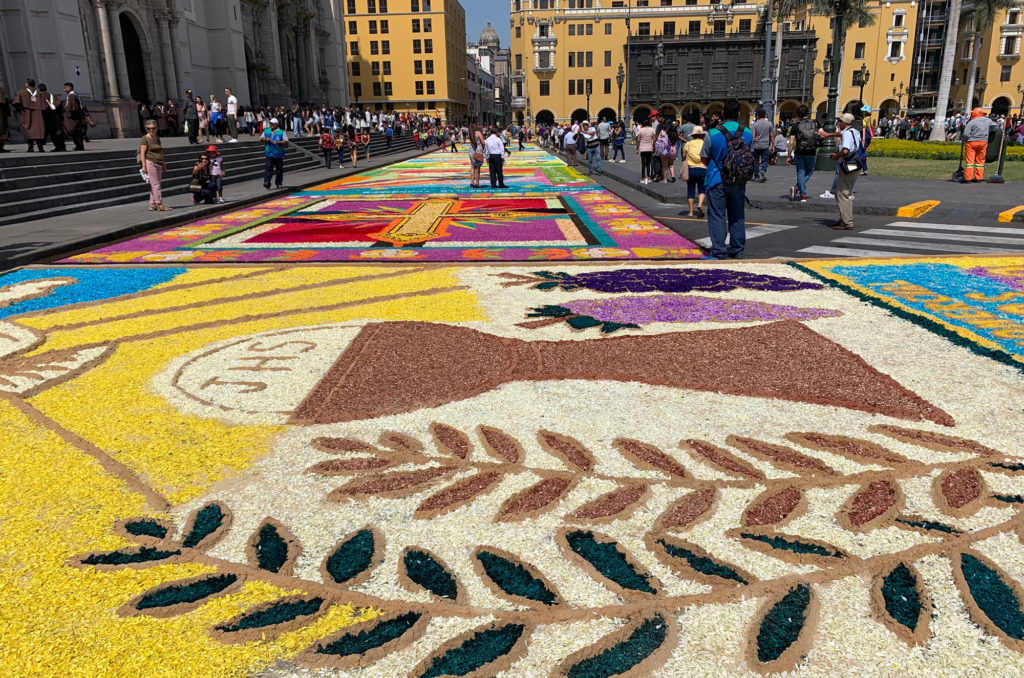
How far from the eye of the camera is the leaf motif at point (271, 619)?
7.32 feet

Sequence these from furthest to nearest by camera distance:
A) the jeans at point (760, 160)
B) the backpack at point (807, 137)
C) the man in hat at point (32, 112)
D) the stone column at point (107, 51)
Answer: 1. the stone column at point (107, 51)
2. the man in hat at point (32, 112)
3. the jeans at point (760, 160)
4. the backpack at point (807, 137)

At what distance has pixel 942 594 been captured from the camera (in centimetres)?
236

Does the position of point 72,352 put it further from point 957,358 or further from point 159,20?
point 159,20

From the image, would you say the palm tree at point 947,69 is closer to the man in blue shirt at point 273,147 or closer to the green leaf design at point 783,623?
the man in blue shirt at point 273,147

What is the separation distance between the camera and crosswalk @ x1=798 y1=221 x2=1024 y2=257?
349 inches

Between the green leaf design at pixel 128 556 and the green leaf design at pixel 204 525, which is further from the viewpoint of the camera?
the green leaf design at pixel 204 525

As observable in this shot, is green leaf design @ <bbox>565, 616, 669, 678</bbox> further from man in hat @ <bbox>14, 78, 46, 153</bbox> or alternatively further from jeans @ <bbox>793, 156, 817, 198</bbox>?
man in hat @ <bbox>14, 78, 46, 153</bbox>

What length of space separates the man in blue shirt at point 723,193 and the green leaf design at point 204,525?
6.93 m

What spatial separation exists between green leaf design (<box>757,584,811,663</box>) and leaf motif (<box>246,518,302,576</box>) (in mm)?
1594

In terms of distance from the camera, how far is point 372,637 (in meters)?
2.22

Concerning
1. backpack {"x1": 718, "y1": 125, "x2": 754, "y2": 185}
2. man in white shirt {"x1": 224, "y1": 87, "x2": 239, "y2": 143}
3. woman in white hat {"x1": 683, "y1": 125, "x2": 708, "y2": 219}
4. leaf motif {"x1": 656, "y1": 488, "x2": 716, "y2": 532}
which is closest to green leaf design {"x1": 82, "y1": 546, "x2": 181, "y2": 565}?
leaf motif {"x1": 656, "y1": 488, "x2": 716, "y2": 532}

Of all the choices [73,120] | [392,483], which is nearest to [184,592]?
[392,483]

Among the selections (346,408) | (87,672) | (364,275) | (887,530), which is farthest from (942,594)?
(364,275)

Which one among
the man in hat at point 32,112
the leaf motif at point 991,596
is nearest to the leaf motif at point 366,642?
the leaf motif at point 991,596
